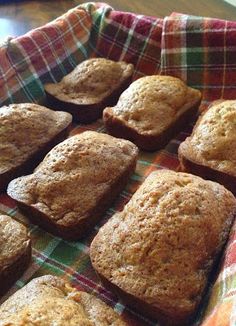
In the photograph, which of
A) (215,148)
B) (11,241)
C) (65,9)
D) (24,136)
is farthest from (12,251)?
(65,9)

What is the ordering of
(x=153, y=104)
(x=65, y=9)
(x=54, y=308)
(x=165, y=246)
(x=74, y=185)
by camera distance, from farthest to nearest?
(x=65, y=9), (x=153, y=104), (x=74, y=185), (x=165, y=246), (x=54, y=308)

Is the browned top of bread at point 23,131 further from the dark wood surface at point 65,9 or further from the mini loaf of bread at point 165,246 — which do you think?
the dark wood surface at point 65,9

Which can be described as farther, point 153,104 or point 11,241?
point 153,104

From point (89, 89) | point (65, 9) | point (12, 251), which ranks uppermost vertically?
point (65, 9)

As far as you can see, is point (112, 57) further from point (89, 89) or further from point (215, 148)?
point (215, 148)

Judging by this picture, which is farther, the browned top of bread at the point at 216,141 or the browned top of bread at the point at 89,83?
the browned top of bread at the point at 89,83

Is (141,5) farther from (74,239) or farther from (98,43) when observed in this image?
(74,239)

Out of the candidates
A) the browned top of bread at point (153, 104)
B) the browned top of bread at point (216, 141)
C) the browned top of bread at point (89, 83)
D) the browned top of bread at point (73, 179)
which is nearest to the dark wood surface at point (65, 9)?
the browned top of bread at point (89, 83)
